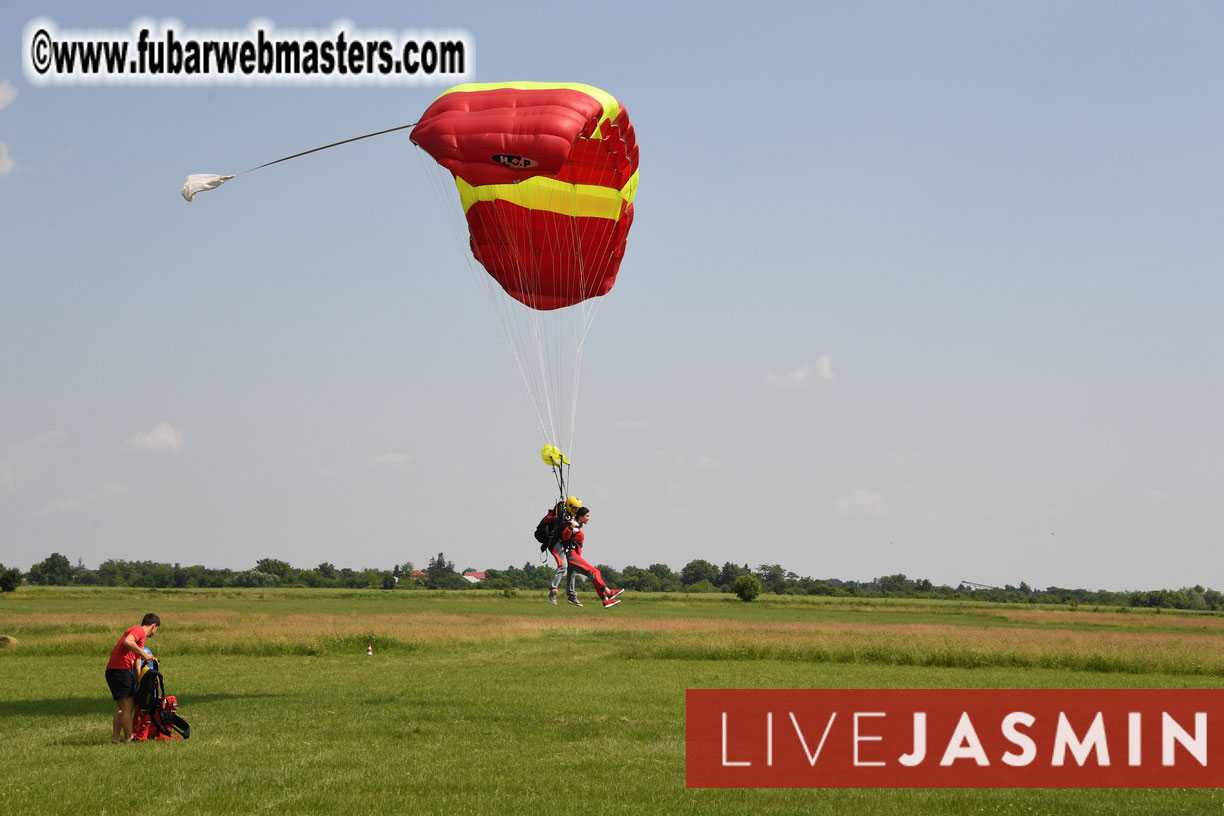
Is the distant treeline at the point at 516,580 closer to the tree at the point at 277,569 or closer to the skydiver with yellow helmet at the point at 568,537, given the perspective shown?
the tree at the point at 277,569

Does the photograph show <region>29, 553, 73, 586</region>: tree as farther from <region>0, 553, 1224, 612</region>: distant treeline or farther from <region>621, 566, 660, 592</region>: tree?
<region>621, 566, 660, 592</region>: tree

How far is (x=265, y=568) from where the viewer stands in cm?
15512

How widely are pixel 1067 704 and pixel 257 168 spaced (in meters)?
18.6

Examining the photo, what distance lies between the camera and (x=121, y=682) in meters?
14.7

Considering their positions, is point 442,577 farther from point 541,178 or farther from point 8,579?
point 541,178

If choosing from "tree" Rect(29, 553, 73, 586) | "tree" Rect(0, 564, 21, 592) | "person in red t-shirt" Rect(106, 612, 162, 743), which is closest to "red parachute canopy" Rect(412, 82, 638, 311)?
"person in red t-shirt" Rect(106, 612, 162, 743)

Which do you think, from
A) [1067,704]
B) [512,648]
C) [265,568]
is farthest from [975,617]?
[265,568]

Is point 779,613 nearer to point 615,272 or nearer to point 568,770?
point 615,272

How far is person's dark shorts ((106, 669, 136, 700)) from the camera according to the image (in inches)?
576

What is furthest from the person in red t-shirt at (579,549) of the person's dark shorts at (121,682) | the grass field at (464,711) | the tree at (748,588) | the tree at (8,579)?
the tree at (8,579)

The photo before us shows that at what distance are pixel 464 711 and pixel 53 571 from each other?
17299cm

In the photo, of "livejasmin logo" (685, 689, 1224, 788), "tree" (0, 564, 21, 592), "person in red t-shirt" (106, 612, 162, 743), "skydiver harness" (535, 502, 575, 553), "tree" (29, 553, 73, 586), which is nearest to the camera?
"livejasmin logo" (685, 689, 1224, 788)

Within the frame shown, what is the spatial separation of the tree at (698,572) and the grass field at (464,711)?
112 metres

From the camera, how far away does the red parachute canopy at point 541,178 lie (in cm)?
1678
